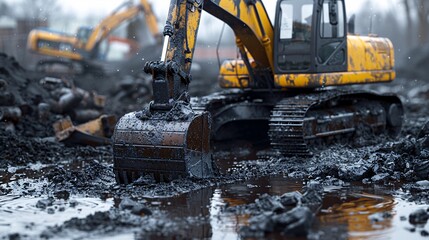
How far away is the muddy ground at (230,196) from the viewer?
228 inches

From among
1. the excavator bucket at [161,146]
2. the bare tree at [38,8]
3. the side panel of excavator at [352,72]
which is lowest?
the excavator bucket at [161,146]

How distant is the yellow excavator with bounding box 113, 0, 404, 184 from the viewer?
8086mm

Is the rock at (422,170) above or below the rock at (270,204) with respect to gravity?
above

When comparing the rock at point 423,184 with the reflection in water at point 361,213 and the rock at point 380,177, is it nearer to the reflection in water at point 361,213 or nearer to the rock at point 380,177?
the rock at point 380,177

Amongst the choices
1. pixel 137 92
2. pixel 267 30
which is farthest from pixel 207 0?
pixel 137 92

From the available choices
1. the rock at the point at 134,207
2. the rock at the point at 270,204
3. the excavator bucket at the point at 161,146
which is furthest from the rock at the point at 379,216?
the excavator bucket at the point at 161,146

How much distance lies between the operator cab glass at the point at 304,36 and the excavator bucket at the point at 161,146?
329 centimetres

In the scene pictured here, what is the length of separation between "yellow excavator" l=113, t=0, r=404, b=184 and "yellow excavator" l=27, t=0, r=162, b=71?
15.7 metres

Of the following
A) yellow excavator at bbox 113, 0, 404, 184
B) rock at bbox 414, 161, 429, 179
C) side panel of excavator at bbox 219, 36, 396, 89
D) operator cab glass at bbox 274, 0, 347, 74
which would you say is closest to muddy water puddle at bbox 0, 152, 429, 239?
rock at bbox 414, 161, 429, 179

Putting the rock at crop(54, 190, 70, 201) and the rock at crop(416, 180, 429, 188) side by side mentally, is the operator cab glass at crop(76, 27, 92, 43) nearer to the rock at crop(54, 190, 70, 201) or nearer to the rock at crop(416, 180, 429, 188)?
the rock at crop(54, 190, 70, 201)

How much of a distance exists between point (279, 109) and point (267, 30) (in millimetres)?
1305

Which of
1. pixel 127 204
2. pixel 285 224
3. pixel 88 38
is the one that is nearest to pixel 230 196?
pixel 127 204

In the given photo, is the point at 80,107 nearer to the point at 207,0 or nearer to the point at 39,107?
the point at 39,107

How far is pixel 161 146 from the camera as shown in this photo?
747cm
